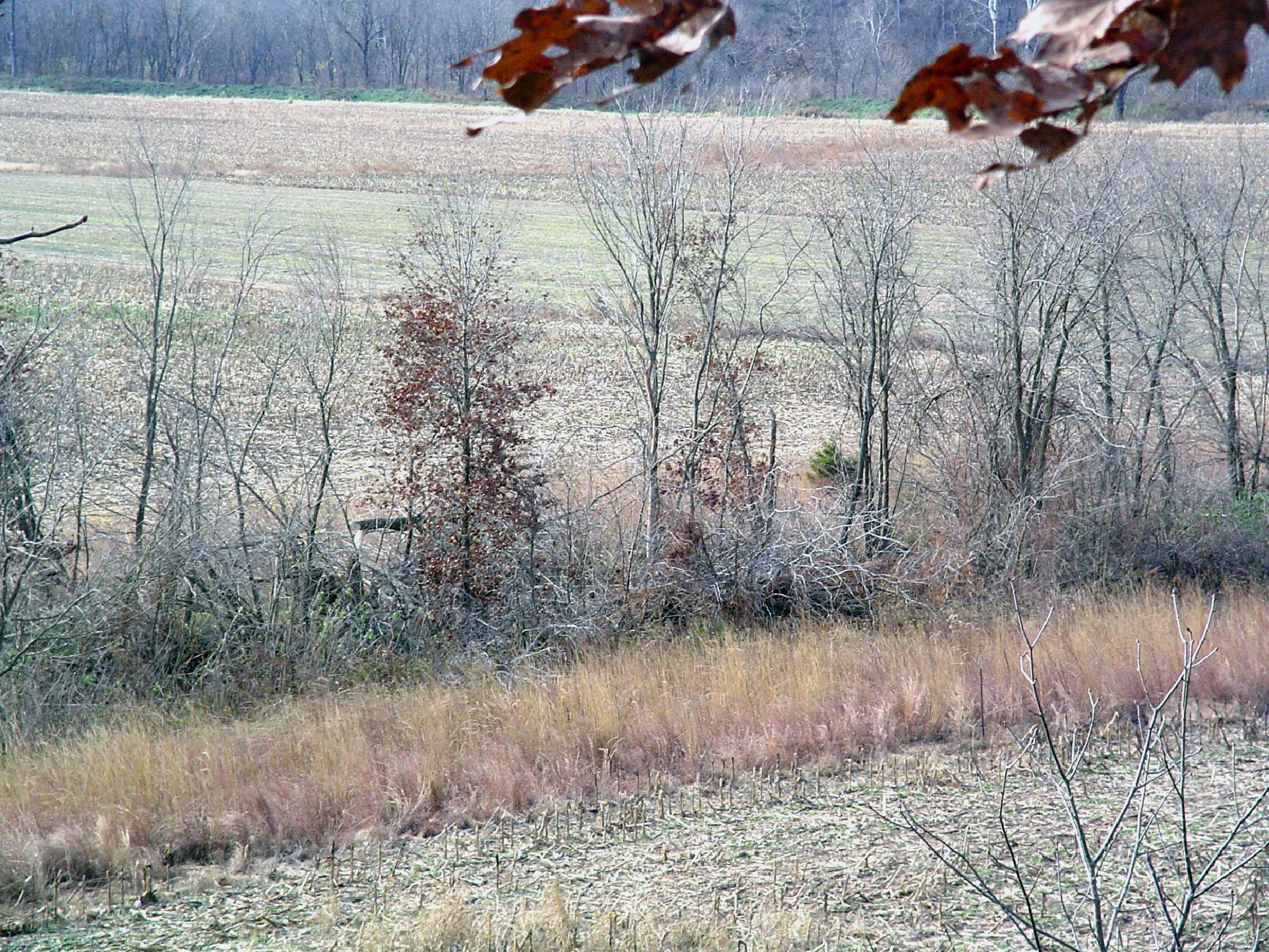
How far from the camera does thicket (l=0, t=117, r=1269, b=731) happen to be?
9781 millimetres

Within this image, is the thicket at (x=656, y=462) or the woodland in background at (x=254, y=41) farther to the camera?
the woodland in background at (x=254, y=41)

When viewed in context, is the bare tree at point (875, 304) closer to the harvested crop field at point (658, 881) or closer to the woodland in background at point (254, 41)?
the harvested crop field at point (658, 881)

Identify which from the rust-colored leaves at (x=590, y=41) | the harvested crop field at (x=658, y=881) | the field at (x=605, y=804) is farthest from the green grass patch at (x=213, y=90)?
the rust-colored leaves at (x=590, y=41)

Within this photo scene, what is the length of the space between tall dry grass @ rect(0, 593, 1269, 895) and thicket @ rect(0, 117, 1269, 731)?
1422 millimetres

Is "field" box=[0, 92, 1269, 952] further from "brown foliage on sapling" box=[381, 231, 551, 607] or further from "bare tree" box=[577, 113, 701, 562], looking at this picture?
"brown foliage on sapling" box=[381, 231, 551, 607]

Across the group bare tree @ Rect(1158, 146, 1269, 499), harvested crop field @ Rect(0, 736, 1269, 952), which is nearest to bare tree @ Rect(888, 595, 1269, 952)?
harvested crop field @ Rect(0, 736, 1269, 952)

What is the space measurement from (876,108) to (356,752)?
73.7 metres

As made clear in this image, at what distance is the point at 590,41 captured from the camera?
4.92ft

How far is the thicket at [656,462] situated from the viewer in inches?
385

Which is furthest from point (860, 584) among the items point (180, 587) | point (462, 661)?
point (180, 587)

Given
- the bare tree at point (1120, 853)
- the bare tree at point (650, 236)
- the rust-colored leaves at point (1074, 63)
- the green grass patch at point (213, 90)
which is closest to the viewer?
the rust-colored leaves at point (1074, 63)

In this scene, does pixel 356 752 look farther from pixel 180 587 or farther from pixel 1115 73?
pixel 1115 73

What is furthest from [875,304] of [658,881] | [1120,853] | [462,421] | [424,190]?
[424,190]

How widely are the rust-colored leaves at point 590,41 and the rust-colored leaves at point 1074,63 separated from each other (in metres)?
0.30
